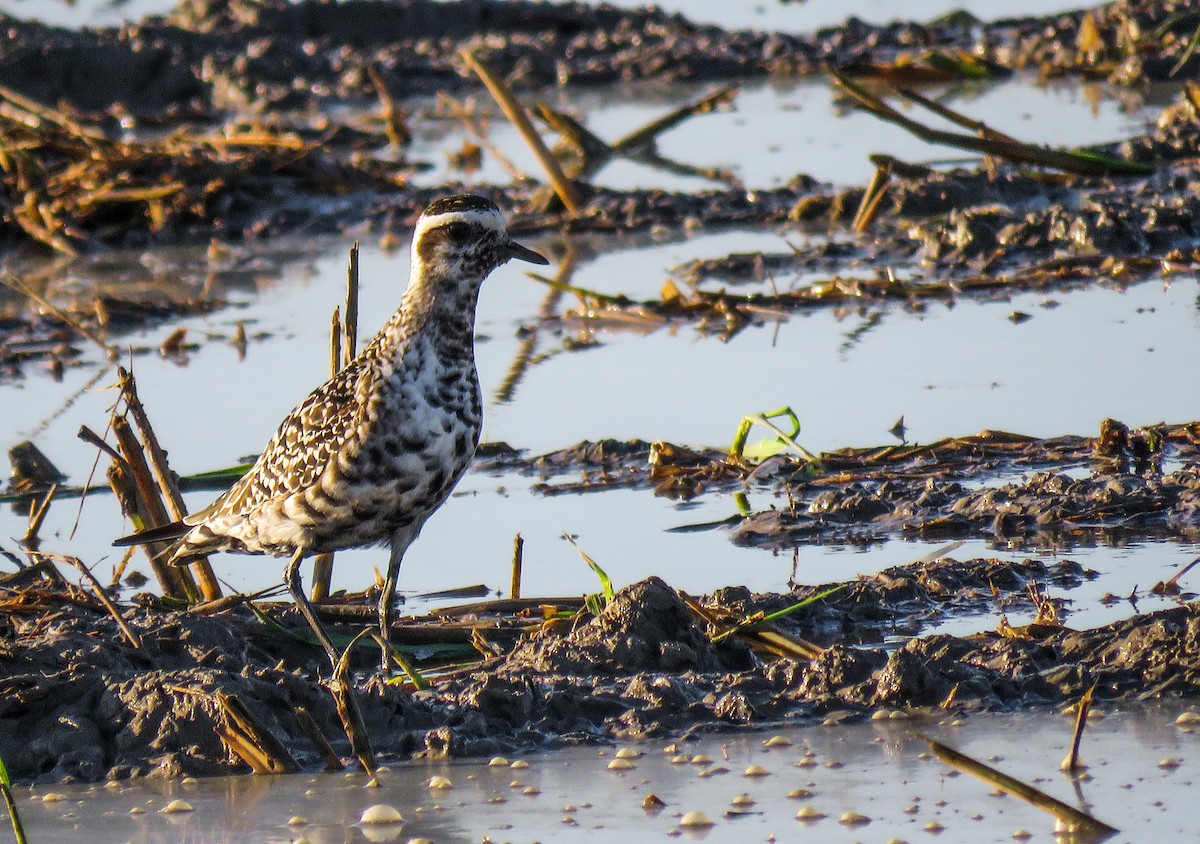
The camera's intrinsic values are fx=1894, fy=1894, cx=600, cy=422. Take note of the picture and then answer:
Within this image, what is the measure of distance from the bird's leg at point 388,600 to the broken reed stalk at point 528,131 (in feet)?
18.9

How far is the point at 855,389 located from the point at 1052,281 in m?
1.96

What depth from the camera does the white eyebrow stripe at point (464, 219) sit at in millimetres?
5672

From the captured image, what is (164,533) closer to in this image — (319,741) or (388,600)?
(388,600)

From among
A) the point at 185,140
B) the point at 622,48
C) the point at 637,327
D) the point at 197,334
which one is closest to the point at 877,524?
the point at 637,327

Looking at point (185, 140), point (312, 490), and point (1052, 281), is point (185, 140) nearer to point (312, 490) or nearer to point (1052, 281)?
point (1052, 281)

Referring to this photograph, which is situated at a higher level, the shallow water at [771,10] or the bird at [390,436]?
the shallow water at [771,10]

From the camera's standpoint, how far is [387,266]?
11.5 m

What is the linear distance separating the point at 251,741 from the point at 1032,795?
192 centimetres

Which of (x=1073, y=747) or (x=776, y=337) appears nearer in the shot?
(x=1073, y=747)

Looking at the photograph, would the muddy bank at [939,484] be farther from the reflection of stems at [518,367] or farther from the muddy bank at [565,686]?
the muddy bank at [565,686]

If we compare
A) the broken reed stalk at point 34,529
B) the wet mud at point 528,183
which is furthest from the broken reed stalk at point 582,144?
the broken reed stalk at point 34,529

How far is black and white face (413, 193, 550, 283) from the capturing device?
18.6 ft

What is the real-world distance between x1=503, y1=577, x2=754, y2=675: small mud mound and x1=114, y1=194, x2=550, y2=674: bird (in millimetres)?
542

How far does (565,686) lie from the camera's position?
4.89 meters
